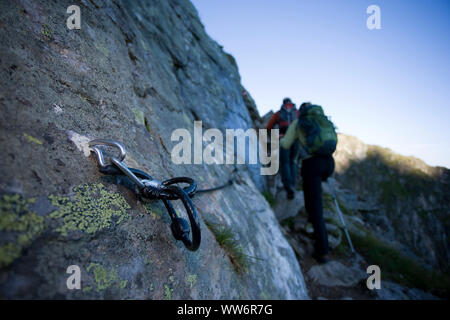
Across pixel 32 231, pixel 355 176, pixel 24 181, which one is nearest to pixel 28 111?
pixel 24 181

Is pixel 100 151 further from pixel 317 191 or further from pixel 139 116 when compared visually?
pixel 317 191

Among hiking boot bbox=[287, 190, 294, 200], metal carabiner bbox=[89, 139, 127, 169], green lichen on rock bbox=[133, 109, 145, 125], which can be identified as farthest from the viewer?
hiking boot bbox=[287, 190, 294, 200]

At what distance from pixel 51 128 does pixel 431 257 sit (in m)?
25.1

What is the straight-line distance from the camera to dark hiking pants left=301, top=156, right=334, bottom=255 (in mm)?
4793

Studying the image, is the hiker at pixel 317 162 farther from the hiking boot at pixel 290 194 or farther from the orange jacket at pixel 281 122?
the orange jacket at pixel 281 122

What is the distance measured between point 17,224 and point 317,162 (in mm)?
5432

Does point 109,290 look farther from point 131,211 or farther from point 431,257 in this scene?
point 431,257

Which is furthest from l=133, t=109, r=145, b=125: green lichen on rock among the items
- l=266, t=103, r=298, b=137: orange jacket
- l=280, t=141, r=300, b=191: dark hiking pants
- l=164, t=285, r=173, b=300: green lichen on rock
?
l=266, t=103, r=298, b=137: orange jacket

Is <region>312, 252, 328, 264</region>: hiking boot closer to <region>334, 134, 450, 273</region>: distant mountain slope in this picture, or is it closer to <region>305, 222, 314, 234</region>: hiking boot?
<region>305, 222, 314, 234</region>: hiking boot

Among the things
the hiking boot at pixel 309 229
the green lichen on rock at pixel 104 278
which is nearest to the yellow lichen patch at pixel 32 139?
the green lichen on rock at pixel 104 278

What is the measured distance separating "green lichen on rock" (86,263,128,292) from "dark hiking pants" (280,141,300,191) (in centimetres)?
702

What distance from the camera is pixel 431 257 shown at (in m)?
15.8

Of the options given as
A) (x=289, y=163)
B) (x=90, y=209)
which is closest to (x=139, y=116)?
(x=90, y=209)

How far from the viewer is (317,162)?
503 cm
